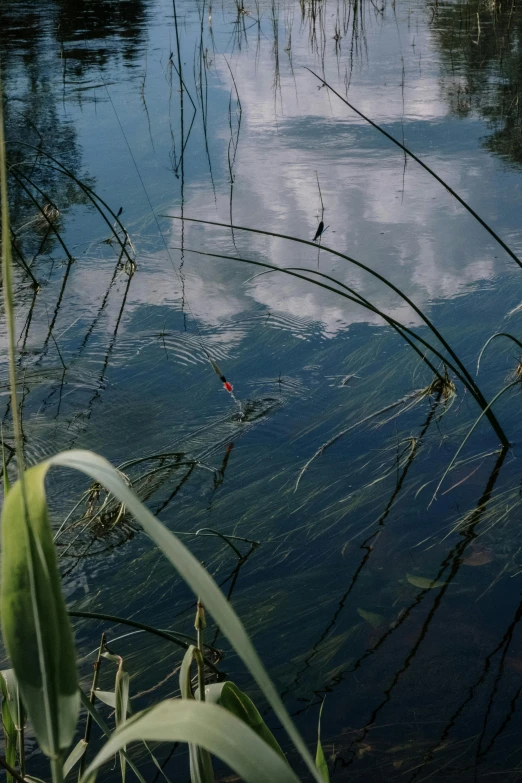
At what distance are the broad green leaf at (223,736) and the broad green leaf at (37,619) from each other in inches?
3.3

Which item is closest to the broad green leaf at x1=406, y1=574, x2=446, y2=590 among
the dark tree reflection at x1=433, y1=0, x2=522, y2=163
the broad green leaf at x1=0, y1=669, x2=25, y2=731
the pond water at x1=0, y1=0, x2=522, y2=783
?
the pond water at x1=0, y1=0, x2=522, y2=783

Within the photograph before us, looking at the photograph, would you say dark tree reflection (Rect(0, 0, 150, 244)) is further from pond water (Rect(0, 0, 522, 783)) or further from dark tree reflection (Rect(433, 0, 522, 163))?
dark tree reflection (Rect(433, 0, 522, 163))

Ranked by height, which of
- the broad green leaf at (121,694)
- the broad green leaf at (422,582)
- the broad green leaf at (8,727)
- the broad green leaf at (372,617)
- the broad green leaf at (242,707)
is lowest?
the broad green leaf at (372,617)

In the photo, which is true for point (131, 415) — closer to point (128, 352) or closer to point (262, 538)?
point (128, 352)

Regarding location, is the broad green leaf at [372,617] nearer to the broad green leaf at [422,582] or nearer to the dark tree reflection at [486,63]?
the broad green leaf at [422,582]

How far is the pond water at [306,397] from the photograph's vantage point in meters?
1.36

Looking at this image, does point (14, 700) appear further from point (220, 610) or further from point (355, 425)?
point (355, 425)

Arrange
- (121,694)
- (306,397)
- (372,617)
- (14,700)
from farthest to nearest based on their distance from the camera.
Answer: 1. (306,397)
2. (372,617)
3. (14,700)
4. (121,694)

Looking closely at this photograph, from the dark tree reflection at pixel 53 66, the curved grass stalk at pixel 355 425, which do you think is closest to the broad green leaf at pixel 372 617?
the curved grass stalk at pixel 355 425

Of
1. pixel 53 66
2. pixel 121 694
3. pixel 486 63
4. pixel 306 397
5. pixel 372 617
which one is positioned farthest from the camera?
pixel 53 66

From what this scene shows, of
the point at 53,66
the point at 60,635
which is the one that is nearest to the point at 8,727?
the point at 60,635

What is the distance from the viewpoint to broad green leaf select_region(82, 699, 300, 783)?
45cm

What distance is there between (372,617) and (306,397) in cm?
78

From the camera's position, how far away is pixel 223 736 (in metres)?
0.45
